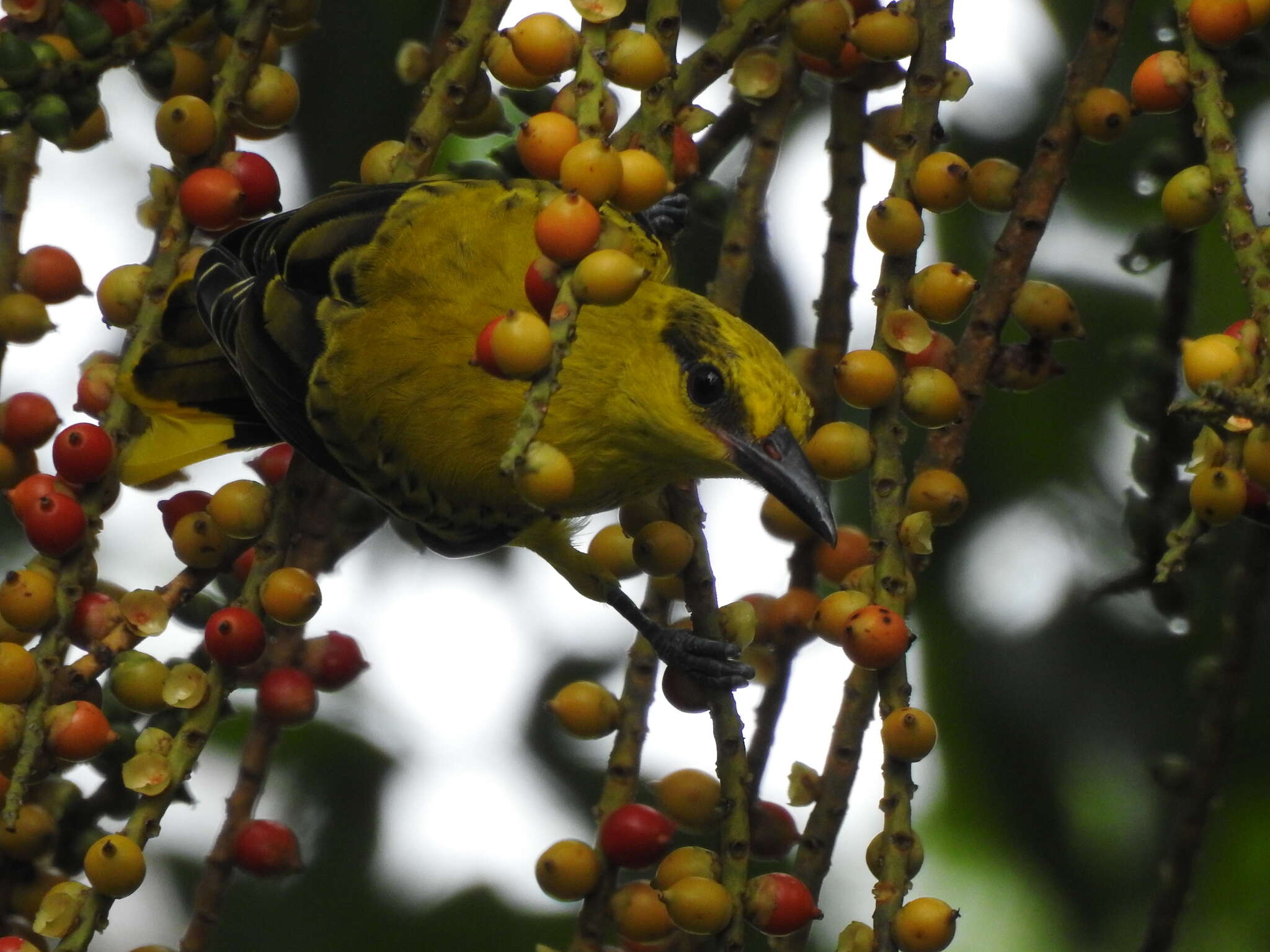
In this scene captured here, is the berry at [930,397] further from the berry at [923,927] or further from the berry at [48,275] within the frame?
the berry at [48,275]

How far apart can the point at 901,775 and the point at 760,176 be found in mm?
691

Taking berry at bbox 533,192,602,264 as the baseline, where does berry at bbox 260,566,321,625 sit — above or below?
below

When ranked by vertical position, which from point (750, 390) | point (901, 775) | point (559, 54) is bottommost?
point (901, 775)

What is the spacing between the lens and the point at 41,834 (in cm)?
138

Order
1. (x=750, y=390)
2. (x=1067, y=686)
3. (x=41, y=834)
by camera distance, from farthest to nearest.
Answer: (x=1067, y=686) → (x=750, y=390) → (x=41, y=834)

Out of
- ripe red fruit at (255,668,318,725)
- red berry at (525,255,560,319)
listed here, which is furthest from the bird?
red berry at (525,255,560,319)

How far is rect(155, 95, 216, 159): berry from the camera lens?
151 centimetres

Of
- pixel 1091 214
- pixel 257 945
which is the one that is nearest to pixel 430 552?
pixel 257 945

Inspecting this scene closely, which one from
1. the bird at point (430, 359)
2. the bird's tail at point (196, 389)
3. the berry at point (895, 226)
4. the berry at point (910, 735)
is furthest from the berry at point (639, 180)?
the bird's tail at point (196, 389)

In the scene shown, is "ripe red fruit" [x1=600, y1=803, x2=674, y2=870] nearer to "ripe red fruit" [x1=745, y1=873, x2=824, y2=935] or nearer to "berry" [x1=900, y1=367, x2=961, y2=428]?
"ripe red fruit" [x1=745, y1=873, x2=824, y2=935]

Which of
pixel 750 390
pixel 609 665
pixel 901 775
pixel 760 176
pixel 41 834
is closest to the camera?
pixel 901 775

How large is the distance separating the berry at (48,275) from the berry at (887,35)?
90 centimetres

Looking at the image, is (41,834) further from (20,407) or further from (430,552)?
(430,552)

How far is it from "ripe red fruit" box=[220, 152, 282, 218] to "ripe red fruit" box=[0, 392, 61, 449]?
311mm
